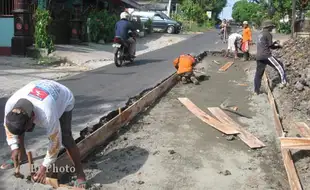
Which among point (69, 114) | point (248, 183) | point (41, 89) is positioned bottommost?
point (248, 183)

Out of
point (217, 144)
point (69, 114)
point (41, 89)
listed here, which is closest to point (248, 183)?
point (217, 144)

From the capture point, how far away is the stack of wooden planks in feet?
20.1

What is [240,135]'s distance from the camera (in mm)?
6371

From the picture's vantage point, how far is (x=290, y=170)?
4.77 metres

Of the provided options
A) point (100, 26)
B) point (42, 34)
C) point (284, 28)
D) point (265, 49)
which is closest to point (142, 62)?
point (42, 34)

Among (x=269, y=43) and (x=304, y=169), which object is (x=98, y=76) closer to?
(x=269, y=43)

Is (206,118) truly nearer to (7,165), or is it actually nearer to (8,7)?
(7,165)

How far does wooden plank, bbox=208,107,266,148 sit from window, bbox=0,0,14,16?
10.5 metres

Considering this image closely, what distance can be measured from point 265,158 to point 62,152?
2.68 meters

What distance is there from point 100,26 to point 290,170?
18.0 m

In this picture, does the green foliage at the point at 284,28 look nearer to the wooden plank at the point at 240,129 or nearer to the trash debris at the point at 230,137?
the wooden plank at the point at 240,129

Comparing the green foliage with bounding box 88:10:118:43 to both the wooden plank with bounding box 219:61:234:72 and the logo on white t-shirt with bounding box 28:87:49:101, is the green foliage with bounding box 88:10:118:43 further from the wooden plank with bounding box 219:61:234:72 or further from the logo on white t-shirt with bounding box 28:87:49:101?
the logo on white t-shirt with bounding box 28:87:49:101

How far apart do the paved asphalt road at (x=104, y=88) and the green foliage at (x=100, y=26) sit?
659 cm

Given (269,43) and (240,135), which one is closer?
(240,135)
